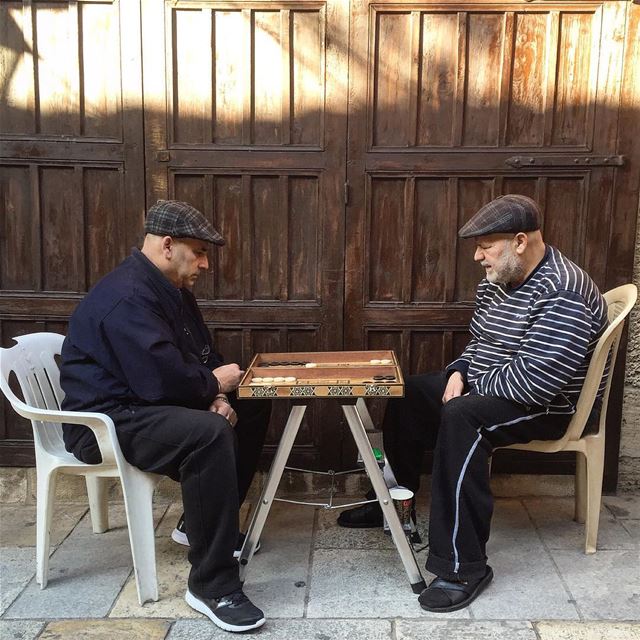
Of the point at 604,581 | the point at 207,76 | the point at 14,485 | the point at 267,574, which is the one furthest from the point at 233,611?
the point at 207,76

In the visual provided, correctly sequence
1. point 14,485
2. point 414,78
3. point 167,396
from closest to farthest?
point 167,396
point 414,78
point 14,485

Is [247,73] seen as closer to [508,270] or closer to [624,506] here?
[508,270]

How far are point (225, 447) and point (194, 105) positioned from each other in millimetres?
1829

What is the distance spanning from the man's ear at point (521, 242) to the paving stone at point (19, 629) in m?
2.39

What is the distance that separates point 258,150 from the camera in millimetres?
3547

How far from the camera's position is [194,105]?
3.54 m

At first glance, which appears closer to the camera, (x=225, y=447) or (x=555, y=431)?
(x=225, y=447)

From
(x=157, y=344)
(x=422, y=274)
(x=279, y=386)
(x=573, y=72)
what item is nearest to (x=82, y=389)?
(x=157, y=344)

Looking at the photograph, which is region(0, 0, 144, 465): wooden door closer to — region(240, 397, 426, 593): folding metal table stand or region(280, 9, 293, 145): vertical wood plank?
region(280, 9, 293, 145): vertical wood plank

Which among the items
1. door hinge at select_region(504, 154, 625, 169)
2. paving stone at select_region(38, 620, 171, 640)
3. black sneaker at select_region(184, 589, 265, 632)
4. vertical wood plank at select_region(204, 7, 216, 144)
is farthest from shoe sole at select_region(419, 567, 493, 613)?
vertical wood plank at select_region(204, 7, 216, 144)

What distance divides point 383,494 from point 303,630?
0.59 m

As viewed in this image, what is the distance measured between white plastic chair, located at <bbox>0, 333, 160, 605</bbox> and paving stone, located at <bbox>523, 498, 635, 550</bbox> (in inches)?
71.5

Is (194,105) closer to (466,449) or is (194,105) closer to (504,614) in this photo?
(466,449)

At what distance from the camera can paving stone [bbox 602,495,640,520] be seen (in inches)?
139
